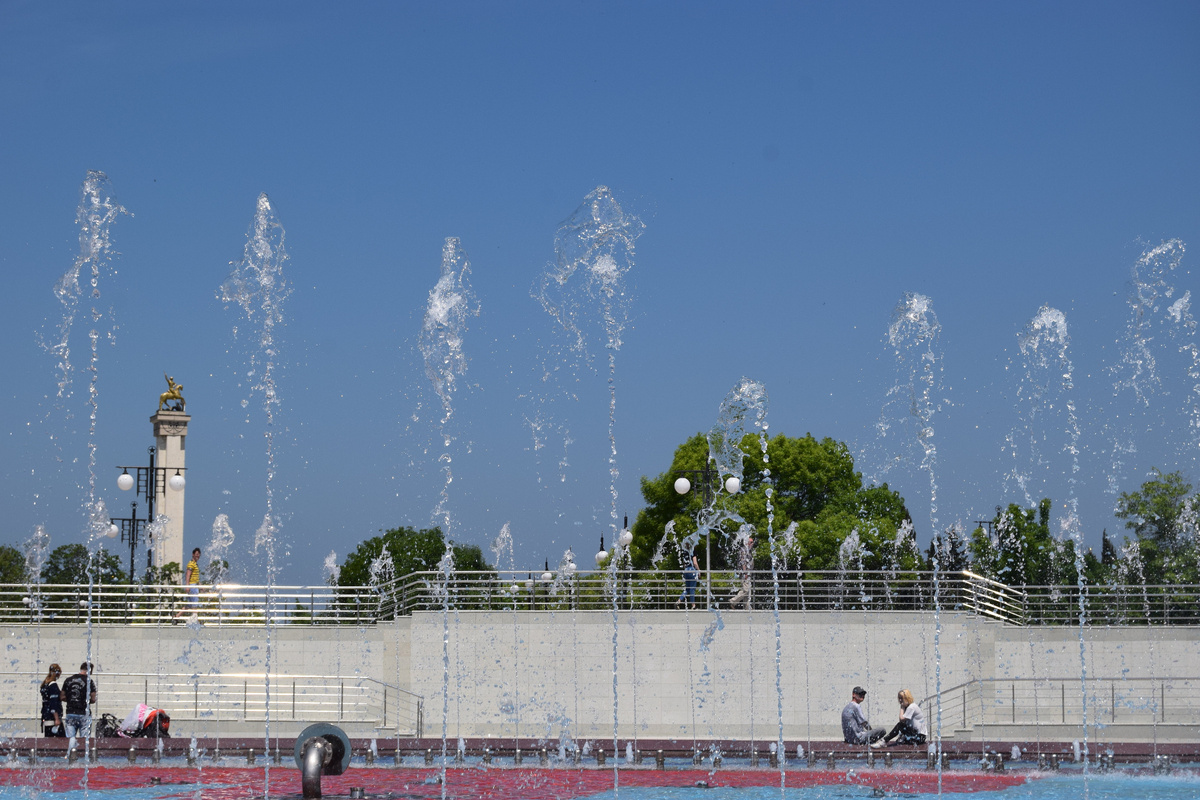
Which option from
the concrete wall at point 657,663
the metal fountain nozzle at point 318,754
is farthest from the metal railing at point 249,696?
the metal fountain nozzle at point 318,754

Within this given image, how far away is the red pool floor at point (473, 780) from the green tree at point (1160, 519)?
36744 mm

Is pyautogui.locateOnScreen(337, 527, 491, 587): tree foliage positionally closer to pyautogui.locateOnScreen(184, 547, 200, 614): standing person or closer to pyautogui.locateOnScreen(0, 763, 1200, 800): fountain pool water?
pyautogui.locateOnScreen(184, 547, 200, 614): standing person

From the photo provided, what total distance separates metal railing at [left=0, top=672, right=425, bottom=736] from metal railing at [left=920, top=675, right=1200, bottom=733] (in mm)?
10398

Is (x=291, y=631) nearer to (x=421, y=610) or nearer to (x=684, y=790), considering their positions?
(x=421, y=610)

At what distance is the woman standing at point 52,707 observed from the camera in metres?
18.0

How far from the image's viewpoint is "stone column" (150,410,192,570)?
4025cm

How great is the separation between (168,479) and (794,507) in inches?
1054

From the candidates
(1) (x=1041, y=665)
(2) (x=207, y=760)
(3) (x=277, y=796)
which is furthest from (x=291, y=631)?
A: (1) (x=1041, y=665)

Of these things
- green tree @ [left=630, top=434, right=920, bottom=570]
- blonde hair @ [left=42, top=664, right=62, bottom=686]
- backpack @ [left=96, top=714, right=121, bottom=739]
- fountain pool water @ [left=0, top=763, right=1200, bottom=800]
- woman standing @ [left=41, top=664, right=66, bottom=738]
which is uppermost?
green tree @ [left=630, top=434, right=920, bottom=570]

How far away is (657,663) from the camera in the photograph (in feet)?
76.9

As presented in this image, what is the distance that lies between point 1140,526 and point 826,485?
12967mm

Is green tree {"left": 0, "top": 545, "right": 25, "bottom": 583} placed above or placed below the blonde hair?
above

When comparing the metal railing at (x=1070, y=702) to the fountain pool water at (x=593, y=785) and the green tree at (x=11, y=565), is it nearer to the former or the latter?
the fountain pool water at (x=593, y=785)

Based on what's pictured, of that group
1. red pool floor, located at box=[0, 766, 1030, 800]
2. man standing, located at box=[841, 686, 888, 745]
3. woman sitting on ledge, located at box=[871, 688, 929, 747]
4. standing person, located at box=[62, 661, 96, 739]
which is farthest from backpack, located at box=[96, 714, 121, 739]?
woman sitting on ledge, located at box=[871, 688, 929, 747]
